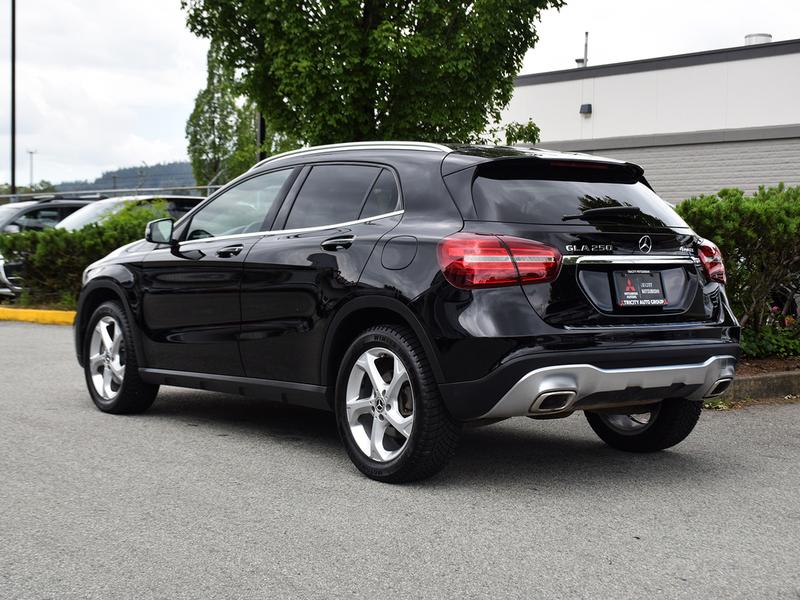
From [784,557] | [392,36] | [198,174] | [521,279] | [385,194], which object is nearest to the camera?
[784,557]

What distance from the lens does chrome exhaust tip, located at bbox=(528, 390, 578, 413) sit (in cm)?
511

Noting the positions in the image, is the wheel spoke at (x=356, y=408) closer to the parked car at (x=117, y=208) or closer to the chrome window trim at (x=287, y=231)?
the chrome window trim at (x=287, y=231)

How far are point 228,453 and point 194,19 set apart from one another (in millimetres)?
12335

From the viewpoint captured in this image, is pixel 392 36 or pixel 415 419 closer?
pixel 415 419

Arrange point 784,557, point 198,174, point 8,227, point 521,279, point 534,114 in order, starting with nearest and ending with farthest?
point 784,557 < point 521,279 < point 8,227 < point 534,114 < point 198,174

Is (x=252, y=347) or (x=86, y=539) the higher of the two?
(x=252, y=347)

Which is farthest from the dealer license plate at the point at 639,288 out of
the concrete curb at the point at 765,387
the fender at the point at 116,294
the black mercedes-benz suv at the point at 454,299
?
the fender at the point at 116,294

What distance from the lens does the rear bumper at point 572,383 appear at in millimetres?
5086

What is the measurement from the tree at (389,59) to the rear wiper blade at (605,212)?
10.1 metres

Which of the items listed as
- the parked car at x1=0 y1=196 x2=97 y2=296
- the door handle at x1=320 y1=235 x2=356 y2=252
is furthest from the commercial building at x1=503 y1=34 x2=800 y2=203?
the door handle at x1=320 y1=235 x2=356 y2=252

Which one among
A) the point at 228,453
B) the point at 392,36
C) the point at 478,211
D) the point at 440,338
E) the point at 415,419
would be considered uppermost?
the point at 392,36

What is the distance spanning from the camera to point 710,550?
4516 mm

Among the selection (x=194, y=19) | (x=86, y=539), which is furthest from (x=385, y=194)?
(x=194, y=19)

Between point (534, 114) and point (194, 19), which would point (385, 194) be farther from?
point (534, 114)
